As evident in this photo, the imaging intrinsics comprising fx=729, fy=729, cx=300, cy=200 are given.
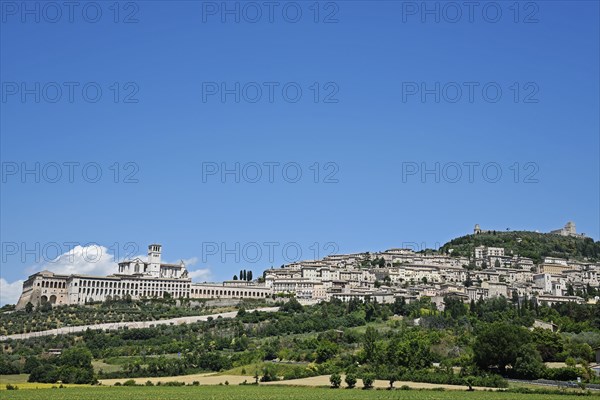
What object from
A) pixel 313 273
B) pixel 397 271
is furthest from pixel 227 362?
pixel 397 271

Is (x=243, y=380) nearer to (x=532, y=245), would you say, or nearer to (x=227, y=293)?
(x=227, y=293)

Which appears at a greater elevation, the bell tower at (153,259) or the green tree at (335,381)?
the bell tower at (153,259)

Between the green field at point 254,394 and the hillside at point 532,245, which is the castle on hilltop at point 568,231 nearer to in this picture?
the hillside at point 532,245

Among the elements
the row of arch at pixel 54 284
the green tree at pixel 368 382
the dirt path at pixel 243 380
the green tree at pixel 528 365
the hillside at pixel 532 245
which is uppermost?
the hillside at pixel 532 245

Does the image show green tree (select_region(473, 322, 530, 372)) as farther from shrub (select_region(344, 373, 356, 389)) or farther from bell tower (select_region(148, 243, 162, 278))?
bell tower (select_region(148, 243, 162, 278))

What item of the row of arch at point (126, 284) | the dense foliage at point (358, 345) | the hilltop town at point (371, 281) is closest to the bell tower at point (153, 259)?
the hilltop town at point (371, 281)

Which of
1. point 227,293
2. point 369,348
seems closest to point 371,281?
point 227,293

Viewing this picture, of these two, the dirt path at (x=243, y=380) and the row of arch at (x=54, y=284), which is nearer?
the dirt path at (x=243, y=380)
